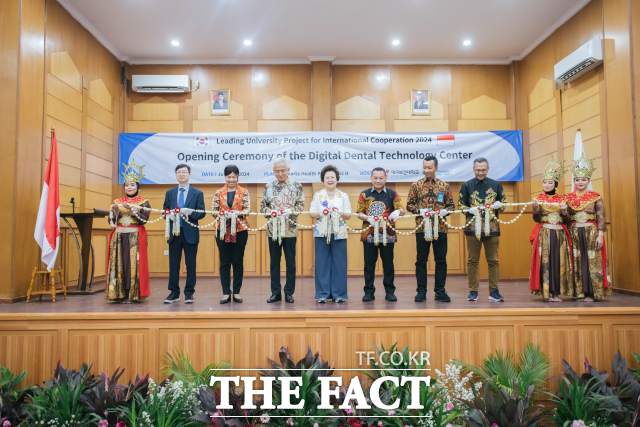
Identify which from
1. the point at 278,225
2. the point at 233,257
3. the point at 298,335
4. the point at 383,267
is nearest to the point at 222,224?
the point at 233,257

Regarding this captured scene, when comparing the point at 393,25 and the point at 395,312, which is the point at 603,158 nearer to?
the point at 393,25

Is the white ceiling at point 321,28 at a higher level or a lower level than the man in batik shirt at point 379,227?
higher

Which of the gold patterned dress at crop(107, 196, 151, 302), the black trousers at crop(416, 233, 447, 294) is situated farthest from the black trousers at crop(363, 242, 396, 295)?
the gold patterned dress at crop(107, 196, 151, 302)

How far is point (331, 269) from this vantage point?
441 cm

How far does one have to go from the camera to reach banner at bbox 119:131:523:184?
754 cm

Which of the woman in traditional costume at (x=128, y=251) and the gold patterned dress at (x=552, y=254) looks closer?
the gold patterned dress at (x=552, y=254)

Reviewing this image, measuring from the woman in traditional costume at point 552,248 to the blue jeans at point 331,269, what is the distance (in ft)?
6.17

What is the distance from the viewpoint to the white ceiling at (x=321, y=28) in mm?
6090

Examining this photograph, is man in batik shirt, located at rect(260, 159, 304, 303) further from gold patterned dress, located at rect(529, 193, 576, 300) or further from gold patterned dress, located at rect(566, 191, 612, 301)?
Answer: gold patterned dress, located at rect(566, 191, 612, 301)

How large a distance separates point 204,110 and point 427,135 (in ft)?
12.6

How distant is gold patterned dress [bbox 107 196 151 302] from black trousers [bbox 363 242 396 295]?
221 cm

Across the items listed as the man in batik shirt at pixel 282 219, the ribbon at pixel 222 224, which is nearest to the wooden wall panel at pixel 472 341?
the man in batik shirt at pixel 282 219

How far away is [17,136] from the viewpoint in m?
4.94

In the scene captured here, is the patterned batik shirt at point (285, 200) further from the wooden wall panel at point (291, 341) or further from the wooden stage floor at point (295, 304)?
the wooden wall panel at point (291, 341)
